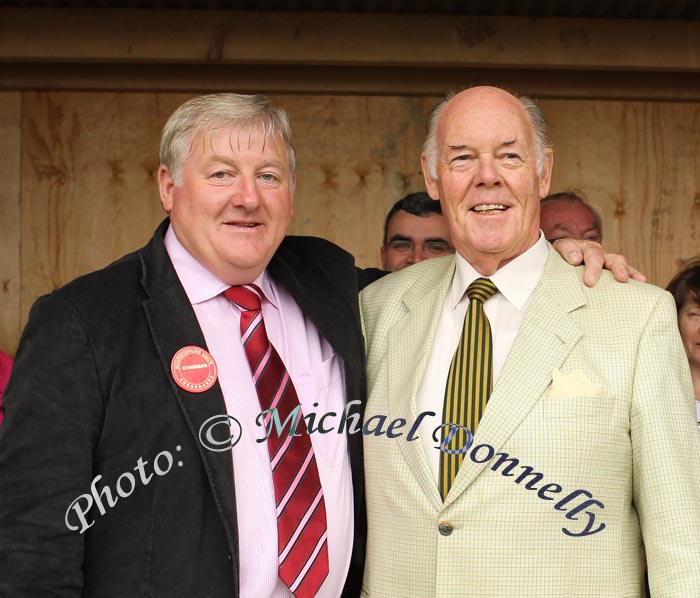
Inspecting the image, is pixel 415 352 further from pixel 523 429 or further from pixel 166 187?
pixel 166 187

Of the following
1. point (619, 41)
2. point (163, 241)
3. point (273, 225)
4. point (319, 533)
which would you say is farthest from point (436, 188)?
point (619, 41)

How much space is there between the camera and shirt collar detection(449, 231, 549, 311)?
108 inches

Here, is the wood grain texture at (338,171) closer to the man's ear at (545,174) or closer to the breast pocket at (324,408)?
the man's ear at (545,174)

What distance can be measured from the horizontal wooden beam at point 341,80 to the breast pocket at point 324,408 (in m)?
2.24

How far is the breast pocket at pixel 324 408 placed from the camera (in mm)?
2682

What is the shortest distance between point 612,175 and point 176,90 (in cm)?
201

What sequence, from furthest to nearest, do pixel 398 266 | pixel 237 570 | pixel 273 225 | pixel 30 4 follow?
1. pixel 30 4
2. pixel 398 266
3. pixel 273 225
4. pixel 237 570

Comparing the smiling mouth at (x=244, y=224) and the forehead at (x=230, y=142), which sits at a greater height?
Result: the forehead at (x=230, y=142)

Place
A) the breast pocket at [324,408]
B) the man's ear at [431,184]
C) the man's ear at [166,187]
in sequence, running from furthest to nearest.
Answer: the man's ear at [431,184]
the man's ear at [166,187]
the breast pocket at [324,408]

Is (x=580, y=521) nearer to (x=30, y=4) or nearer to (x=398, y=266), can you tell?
(x=398, y=266)

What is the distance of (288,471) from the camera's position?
2566 mm

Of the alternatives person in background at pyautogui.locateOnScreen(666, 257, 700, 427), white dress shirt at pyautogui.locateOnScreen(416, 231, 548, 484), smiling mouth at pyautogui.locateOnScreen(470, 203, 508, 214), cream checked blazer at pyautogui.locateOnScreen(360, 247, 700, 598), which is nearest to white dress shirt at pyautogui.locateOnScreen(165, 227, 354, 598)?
cream checked blazer at pyautogui.locateOnScreen(360, 247, 700, 598)

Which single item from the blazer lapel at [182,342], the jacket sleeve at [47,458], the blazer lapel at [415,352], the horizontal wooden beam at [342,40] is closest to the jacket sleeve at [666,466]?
the blazer lapel at [415,352]

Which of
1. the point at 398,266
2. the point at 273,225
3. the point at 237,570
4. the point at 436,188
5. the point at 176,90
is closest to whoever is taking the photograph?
the point at 237,570
